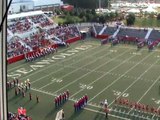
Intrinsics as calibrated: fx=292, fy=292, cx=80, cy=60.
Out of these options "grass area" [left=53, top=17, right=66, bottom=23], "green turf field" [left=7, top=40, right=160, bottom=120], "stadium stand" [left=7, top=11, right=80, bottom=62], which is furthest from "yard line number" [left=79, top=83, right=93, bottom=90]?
"grass area" [left=53, top=17, right=66, bottom=23]

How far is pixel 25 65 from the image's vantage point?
2320cm

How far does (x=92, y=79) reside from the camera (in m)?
19.3

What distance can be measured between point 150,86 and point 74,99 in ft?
16.4

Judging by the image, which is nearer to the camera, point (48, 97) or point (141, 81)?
point (48, 97)

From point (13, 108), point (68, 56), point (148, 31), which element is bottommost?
point (13, 108)

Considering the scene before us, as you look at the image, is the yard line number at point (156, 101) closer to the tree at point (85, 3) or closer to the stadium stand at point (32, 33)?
the stadium stand at point (32, 33)

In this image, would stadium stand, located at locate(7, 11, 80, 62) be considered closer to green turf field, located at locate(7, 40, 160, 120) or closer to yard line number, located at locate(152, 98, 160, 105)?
green turf field, located at locate(7, 40, 160, 120)

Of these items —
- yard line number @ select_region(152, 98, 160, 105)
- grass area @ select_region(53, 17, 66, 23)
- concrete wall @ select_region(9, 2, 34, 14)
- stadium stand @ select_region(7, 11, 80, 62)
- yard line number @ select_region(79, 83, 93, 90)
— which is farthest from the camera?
concrete wall @ select_region(9, 2, 34, 14)

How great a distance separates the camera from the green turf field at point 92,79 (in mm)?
14586

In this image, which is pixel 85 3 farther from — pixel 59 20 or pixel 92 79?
pixel 92 79

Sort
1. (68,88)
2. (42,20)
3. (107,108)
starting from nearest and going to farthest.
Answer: (107,108), (68,88), (42,20)

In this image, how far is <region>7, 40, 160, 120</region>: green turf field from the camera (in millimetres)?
14586

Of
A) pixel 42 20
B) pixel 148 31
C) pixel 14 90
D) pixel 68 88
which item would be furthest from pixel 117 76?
pixel 42 20

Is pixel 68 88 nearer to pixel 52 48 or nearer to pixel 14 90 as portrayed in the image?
pixel 14 90
